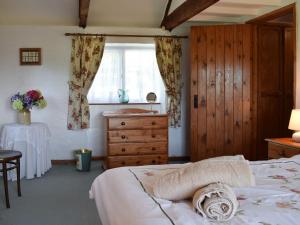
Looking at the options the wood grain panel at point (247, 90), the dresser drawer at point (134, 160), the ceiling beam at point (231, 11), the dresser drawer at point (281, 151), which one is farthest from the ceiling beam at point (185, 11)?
the dresser drawer at point (134, 160)

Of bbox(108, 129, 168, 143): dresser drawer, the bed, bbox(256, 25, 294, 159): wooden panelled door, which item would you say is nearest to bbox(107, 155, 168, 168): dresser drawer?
bbox(108, 129, 168, 143): dresser drawer

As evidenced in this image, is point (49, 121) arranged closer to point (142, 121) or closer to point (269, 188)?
point (142, 121)

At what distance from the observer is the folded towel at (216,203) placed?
1.30 meters

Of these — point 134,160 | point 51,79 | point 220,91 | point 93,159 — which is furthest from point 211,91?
point 51,79

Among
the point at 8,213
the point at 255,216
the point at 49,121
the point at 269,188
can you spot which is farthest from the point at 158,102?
the point at 255,216

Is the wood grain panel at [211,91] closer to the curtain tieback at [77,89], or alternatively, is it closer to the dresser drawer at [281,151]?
the dresser drawer at [281,151]

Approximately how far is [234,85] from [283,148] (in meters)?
1.51

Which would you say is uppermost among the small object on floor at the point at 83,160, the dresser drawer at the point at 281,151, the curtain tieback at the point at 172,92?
the curtain tieback at the point at 172,92

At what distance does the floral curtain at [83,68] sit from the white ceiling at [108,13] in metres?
0.36

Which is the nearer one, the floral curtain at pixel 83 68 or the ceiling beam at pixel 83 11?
the ceiling beam at pixel 83 11

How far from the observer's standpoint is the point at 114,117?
15.0 feet

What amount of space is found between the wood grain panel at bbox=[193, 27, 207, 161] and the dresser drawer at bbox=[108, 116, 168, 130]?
51 centimetres

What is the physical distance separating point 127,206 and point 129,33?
418 cm

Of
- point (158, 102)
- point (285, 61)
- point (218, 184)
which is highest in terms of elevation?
point (285, 61)
